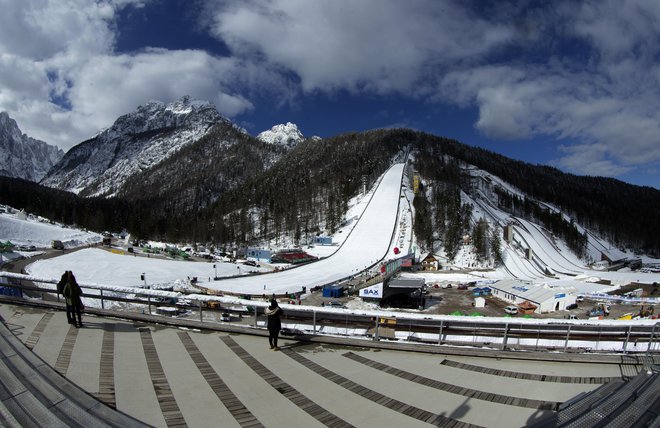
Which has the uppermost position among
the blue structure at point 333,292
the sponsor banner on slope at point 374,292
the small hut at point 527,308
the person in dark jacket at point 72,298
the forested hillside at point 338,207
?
the forested hillside at point 338,207

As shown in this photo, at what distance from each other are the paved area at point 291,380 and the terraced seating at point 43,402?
2.22 ft

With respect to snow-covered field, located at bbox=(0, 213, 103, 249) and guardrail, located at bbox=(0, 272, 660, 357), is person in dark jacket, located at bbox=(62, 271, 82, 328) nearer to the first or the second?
guardrail, located at bbox=(0, 272, 660, 357)

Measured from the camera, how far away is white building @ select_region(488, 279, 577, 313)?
3688 centimetres

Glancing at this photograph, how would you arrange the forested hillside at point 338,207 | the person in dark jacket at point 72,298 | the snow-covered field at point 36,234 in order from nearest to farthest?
the person in dark jacket at point 72,298 → the snow-covered field at point 36,234 → the forested hillside at point 338,207

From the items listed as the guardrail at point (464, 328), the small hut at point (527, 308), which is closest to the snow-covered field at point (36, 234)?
the small hut at point (527, 308)

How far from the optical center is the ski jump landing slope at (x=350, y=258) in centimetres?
4562

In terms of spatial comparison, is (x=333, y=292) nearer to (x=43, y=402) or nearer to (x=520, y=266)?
(x=43, y=402)

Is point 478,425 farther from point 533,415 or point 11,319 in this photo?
point 11,319

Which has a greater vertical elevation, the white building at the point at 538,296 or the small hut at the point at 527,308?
the white building at the point at 538,296

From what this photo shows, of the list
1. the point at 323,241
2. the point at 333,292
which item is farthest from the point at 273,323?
the point at 323,241

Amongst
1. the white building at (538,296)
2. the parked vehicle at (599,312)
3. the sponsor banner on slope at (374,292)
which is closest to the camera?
the parked vehicle at (599,312)

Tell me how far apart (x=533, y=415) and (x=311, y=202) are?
130 m

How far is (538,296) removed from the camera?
38656mm

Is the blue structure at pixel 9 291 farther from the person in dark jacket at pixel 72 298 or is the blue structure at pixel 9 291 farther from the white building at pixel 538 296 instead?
the white building at pixel 538 296
